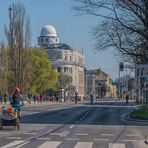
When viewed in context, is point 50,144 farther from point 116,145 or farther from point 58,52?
point 58,52

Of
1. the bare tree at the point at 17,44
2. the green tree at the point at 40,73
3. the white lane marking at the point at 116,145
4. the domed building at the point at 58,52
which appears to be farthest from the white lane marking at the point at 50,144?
the domed building at the point at 58,52

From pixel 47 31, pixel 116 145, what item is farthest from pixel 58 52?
pixel 116 145

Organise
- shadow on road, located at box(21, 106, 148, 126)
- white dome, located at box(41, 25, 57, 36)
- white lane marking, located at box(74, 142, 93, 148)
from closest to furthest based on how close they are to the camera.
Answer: white lane marking, located at box(74, 142, 93, 148), shadow on road, located at box(21, 106, 148, 126), white dome, located at box(41, 25, 57, 36)

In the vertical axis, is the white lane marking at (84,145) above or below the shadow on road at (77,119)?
below

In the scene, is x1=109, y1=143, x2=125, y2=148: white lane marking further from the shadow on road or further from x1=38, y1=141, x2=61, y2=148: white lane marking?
the shadow on road

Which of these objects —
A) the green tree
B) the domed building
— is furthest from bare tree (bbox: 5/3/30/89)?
the domed building

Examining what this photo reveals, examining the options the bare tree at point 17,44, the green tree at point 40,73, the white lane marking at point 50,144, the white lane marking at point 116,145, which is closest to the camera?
the white lane marking at point 50,144

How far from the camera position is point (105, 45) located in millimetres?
43000

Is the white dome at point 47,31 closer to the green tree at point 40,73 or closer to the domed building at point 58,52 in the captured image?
the domed building at point 58,52

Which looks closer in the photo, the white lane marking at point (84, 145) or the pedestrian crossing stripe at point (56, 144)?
the pedestrian crossing stripe at point (56, 144)

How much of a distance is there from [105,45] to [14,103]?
1801 cm

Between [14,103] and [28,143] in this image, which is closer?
→ [28,143]

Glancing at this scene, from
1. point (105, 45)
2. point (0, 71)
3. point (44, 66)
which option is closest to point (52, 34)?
point (44, 66)

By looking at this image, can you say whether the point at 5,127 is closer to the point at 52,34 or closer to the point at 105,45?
the point at 105,45
